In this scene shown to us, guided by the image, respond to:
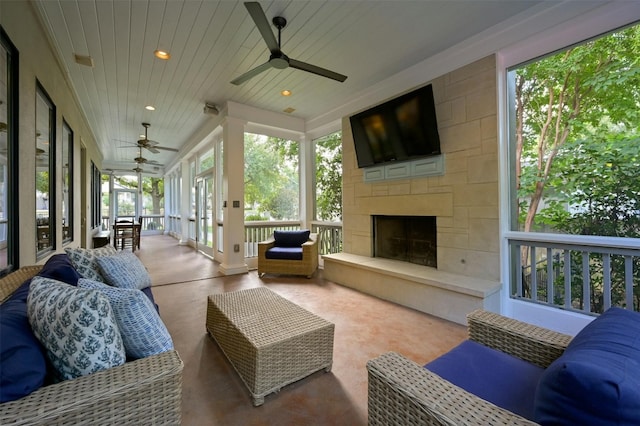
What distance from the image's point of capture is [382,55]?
3100 mm

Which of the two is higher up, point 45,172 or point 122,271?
point 45,172

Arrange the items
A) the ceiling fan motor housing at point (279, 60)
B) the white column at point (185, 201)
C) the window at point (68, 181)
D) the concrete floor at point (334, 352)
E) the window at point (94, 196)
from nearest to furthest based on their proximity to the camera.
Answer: the concrete floor at point (334, 352) < the ceiling fan motor housing at point (279, 60) < the window at point (68, 181) < the window at point (94, 196) < the white column at point (185, 201)

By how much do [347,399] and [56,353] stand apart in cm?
140

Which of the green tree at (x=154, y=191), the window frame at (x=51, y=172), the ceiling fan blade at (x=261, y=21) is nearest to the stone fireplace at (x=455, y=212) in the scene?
the ceiling fan blade at (x=261, y=21)

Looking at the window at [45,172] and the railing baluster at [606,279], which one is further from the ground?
the window at [45,172]

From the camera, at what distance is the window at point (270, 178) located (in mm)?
5098

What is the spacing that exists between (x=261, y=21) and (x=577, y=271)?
11.3 feet

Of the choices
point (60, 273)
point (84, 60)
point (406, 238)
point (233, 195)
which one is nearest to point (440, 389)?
point (60, 273)

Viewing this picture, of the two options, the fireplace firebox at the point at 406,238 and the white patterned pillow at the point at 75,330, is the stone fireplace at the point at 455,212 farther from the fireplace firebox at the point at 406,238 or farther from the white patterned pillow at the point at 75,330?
the white patterned pillow at the point at 75,330

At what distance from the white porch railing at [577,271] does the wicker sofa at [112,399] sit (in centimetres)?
301

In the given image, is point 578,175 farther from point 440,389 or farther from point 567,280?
point 440,389

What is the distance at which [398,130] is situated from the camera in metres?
3.38

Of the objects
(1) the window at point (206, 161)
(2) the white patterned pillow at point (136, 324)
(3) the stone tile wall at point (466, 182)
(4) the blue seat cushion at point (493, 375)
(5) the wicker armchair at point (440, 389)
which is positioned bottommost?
(4) the blue seat cushion at point (493, 375)

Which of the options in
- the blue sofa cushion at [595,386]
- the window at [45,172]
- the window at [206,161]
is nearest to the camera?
the blue sofa cushion at [595,386]
